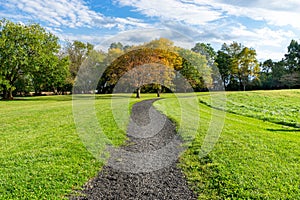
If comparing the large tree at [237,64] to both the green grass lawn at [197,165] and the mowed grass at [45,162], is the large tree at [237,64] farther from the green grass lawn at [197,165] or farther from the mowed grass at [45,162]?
the mowed grass at [45,162]

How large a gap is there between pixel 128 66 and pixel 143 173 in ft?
74.7

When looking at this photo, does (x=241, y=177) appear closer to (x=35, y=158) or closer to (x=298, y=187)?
(x=298, y=187)

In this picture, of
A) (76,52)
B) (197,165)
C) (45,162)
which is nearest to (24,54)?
(76,52)

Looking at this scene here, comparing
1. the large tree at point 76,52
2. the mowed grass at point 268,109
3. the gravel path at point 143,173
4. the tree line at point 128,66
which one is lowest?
the gravel path at point 143,173

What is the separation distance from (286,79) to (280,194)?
58.7 meters

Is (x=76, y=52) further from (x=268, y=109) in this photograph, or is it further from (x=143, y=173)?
(x=143, y=173)

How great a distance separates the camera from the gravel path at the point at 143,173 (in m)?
5.36

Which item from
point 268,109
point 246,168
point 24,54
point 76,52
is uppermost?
point 76,52

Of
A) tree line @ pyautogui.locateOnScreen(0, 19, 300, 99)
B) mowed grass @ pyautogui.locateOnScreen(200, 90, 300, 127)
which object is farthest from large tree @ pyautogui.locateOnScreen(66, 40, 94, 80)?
mowed grass @ pyautogui.locateOnScreen(200, 90, 300, 127)

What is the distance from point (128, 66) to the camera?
28.5 metres

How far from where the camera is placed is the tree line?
85.6ft

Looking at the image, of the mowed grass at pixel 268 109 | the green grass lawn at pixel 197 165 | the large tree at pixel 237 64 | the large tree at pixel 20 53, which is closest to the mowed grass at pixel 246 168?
the green grass lawn at pixel 197 165

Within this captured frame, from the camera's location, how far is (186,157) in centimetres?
756

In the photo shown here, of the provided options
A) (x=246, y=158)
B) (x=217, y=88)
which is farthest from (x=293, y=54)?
(x=246, y=158)
